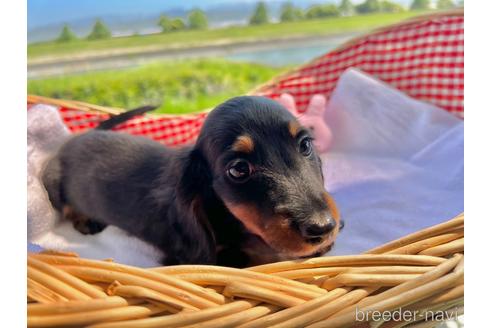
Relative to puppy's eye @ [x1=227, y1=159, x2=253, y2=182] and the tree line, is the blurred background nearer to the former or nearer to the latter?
the tree line

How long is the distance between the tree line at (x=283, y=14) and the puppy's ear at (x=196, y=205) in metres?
0.23

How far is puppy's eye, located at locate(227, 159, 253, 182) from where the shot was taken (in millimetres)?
955

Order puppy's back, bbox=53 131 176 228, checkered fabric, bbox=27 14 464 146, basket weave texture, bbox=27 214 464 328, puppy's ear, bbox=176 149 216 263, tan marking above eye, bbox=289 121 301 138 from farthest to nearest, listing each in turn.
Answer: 1. checkered fabric, bbox=27 14 464 146
2. puppy's back, bbox=53 131 176 228
3. puppy's ear, bbox=176 149 216 263
4. tan marking above eye, bbox=289 121 301 138
5. basket weave texture, bbox=27 214 464 328

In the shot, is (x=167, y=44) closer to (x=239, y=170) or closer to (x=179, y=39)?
(x=179, y=39)

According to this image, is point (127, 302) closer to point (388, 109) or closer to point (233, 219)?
point (233, 219)

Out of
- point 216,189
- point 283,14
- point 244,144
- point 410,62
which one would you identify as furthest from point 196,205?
point 410,62

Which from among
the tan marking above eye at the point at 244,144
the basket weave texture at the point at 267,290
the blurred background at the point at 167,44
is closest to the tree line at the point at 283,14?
the blurred background at the point at 167,44

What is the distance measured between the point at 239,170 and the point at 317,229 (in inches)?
6.3

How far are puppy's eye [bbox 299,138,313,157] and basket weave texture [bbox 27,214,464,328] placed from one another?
194mm

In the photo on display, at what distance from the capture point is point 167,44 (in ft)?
3.53

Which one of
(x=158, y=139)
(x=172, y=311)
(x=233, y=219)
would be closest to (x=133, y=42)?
(x=233, y=219)

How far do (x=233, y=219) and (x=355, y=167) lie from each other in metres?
0.61

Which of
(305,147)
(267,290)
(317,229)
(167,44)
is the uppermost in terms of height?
(167,44)

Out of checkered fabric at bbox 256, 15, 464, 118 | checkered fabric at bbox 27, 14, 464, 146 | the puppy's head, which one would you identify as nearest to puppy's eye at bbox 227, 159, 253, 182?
the puppy's head
